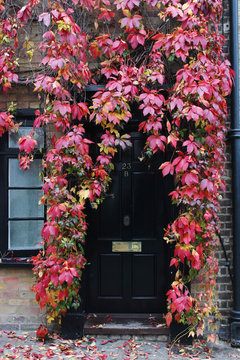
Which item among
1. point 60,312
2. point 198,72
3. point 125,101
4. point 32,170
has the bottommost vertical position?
point 60,312

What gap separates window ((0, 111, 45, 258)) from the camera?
480 centimetres

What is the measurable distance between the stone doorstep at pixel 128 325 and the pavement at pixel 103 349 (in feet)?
0.27

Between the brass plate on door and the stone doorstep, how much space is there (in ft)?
2.87

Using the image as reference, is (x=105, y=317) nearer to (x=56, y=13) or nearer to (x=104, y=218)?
(x=104, y=218)

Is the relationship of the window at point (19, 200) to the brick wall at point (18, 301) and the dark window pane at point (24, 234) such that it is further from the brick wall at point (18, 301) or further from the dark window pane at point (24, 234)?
the brick wall at point (18, 301)

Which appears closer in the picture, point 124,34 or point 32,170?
point 124,34

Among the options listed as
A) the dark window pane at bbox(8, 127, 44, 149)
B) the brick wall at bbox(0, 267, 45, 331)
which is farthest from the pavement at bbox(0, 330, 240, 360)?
the dark window pane at bbox(8, 127, 44, 149)

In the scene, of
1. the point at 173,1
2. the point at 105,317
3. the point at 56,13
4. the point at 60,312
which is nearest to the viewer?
the point at 56,13

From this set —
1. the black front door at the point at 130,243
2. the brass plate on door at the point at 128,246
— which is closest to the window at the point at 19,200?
the black front door at the point at 130,243

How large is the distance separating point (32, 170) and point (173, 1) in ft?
9.09

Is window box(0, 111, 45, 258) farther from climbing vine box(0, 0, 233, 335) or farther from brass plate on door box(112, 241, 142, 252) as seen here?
brass plate on door box(112, 241, 142, 252)

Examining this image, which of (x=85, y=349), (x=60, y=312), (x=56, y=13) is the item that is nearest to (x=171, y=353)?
(x=85, y=349)

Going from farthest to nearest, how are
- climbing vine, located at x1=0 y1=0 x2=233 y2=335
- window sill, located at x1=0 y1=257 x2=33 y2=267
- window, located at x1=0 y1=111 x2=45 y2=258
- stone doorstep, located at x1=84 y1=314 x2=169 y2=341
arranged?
window, located at x1=0 y1=111 x2=45 y2=258
window sill, located at x1=0 y1=257 x2=33 y2=267
stone doorstep, located at x1=84 y1=314 x2=169 y2=341
climbing vine, located at x1=0 y1=0 x2=233 y2=335

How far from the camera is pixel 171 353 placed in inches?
165
